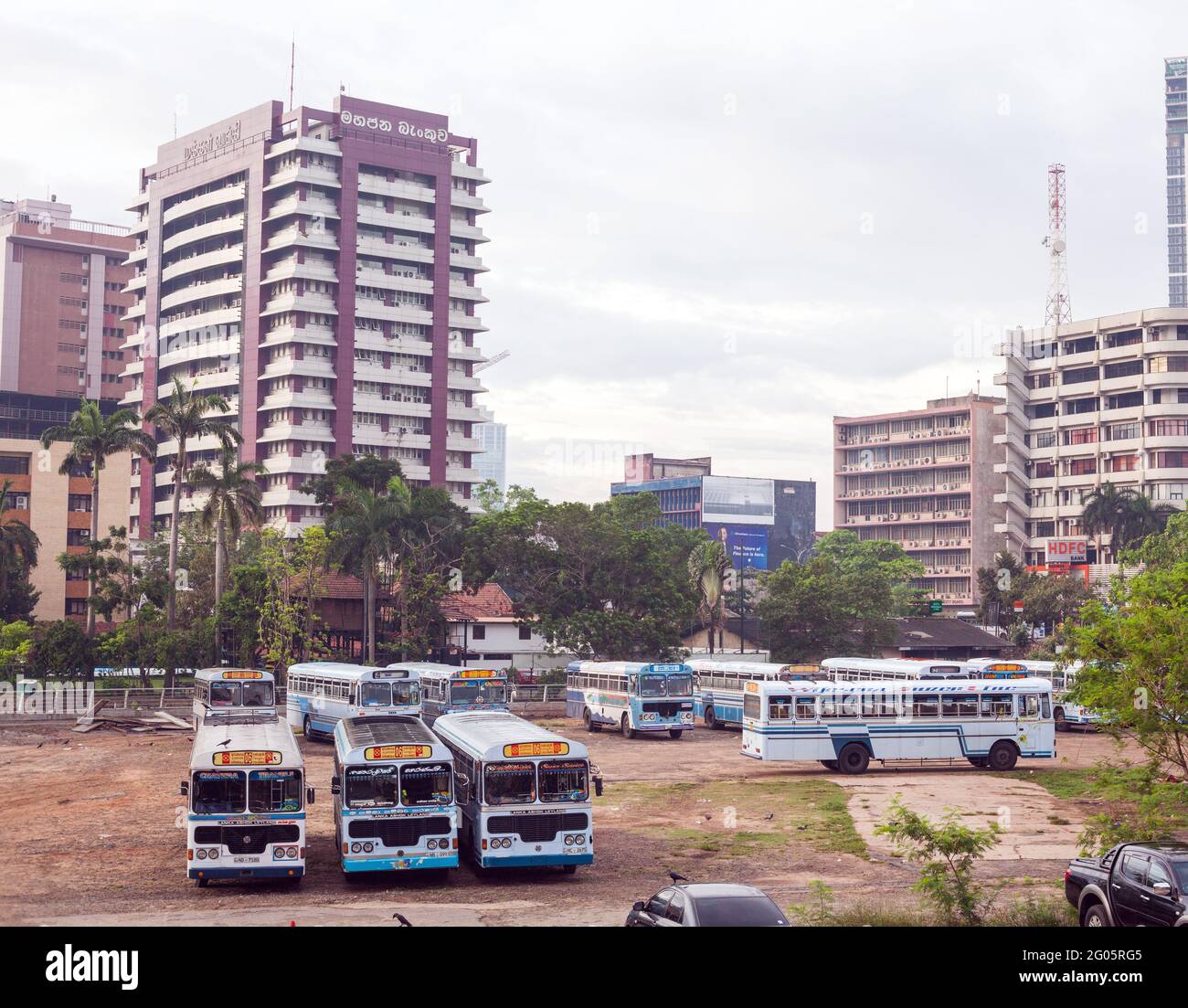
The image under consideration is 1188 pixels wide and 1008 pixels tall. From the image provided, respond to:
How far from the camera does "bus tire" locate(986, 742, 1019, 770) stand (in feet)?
149

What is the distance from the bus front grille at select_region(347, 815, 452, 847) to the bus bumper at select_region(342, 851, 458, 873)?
11.7 inches

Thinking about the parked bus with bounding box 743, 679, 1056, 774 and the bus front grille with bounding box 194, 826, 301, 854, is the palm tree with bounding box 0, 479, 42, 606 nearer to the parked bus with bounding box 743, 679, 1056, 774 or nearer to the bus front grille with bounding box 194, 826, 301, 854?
the parked bus with bounding box 743, 679, 1056, 774

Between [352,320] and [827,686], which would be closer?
[827,686]

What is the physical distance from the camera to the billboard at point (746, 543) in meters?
174

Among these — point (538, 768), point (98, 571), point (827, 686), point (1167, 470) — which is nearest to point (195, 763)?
point (538, 768)

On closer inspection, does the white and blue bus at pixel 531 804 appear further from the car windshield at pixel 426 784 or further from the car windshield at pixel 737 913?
the car windshield at pixel 737 913

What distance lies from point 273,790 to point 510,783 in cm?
468

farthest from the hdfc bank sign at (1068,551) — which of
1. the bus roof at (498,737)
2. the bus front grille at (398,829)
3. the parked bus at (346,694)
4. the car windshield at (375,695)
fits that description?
the bus front grille at (398,829)

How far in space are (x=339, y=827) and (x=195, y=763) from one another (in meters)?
3.33

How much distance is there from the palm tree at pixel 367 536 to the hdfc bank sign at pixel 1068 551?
2888 inches

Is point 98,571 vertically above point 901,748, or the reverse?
point 98,571

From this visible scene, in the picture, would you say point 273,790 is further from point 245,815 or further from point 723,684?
Answer: point 723,684
